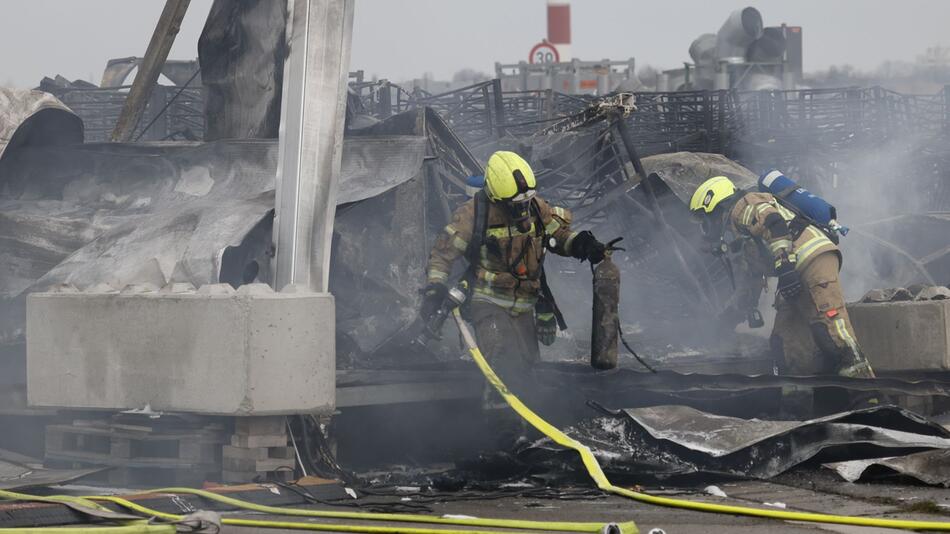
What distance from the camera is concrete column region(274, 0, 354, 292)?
7.82 m

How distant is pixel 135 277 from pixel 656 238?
512 cm

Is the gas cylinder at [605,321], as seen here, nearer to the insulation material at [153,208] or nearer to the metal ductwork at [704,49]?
the insulation material at [153,208]

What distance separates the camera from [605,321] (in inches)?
324

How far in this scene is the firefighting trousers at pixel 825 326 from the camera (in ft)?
28.0

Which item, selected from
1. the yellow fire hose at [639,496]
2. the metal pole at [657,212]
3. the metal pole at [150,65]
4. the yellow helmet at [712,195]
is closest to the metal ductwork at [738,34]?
the metal pole at [657,212]

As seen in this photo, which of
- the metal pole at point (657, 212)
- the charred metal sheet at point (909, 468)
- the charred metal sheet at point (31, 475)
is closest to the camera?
the charred metal sheet at point (909, 468)

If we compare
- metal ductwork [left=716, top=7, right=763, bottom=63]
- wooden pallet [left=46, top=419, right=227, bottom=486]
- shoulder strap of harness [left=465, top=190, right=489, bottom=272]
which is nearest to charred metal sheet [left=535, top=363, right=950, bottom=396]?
shoulder strap of harness [left=465, top=190, right=489, bottom=272]

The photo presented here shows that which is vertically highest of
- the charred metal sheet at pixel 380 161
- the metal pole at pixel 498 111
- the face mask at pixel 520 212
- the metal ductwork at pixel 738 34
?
the metal ductwork at pixel 738 34

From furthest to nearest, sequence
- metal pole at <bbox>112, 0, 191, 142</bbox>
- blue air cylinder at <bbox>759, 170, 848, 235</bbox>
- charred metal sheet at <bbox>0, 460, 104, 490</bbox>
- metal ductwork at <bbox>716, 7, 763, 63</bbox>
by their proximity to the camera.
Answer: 1. metal ductwork at <bbox>716, 7, 763, 63</bbox>
2. metal pole at <bbox>112, 0, 191, 142</bbox>
3. blue air cylinder at <bbox>759, 170, 848, 235</bbox>
4. charred metal sheet at <bbox>0, 460, 104, 490</bbox>

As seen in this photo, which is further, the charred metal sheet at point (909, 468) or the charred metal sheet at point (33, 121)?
the charred metal sheet at point (33, 121)

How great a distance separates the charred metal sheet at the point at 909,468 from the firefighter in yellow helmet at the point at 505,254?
2.26m

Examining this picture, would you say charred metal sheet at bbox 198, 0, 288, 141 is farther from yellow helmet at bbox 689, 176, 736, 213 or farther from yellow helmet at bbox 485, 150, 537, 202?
yellow helmet at bbox 689, 176, 736, 213

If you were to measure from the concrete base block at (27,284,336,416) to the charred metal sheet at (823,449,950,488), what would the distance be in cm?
263

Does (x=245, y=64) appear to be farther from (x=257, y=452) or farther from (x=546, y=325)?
(x=257, y=452)
